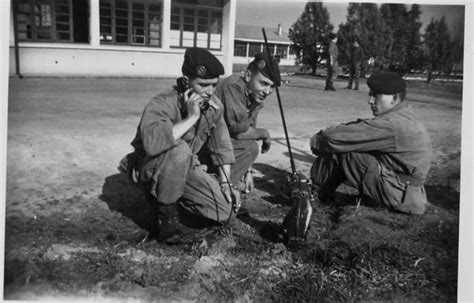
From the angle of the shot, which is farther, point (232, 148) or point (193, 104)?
point (232, 148)

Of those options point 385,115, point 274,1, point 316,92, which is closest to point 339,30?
point 274,1

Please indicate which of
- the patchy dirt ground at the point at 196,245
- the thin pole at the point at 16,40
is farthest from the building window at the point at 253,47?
the thin pole at the point at 16,40

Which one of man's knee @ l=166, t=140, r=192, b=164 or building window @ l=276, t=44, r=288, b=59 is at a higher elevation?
building window @ l=276, t=44, r=288, b=59

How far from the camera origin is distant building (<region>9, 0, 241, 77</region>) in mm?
3379

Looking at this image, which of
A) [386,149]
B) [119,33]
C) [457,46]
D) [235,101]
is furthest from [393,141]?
[119,33]

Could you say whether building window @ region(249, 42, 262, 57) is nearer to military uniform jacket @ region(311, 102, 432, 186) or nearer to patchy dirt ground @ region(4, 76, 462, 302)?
patchy dirt ground @ region(4, 76, 462, 302)

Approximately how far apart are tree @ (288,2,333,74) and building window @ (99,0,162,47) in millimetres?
1222

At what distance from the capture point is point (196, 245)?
2.33m

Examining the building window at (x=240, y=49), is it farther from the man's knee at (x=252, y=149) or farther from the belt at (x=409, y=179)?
the belt at (x=409, y=179)

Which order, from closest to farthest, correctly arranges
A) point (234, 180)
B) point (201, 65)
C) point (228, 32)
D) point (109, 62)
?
1. point (201, 65)
2. point (234, 180)
3. point (228, 32)
4. point (109, 62)

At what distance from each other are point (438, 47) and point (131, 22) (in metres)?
2.68

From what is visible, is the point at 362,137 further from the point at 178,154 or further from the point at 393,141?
the point at 178,154

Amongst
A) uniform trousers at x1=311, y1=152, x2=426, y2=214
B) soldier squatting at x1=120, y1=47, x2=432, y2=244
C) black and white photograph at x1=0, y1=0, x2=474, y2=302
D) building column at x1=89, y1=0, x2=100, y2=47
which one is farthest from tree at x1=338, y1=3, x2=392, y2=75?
building column at x1=89, y1=0, x2=100, y2=47

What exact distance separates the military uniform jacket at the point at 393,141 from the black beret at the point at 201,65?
0.94 metres
